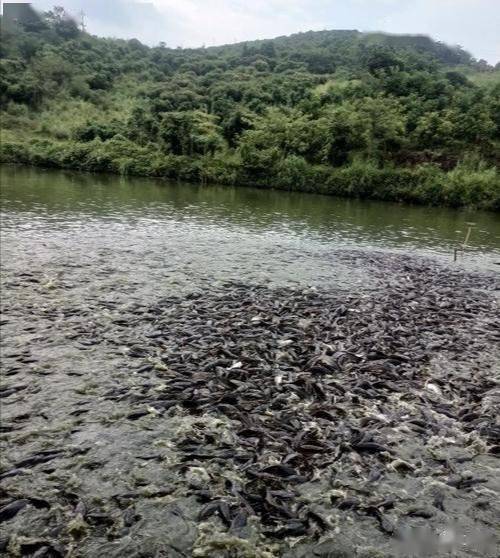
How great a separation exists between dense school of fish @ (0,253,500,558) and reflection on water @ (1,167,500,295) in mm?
6127

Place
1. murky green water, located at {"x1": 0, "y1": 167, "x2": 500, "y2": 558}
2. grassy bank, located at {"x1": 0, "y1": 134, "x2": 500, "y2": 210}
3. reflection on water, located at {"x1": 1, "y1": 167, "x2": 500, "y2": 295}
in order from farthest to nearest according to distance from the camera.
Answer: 1. grassy bank, located at {"x1": 0, "y1": 134, "x2": 500, "y2": 210}
2. reflection on water, located at {"x1": 1, "y1": 167, "x2": 500, "y2": 295}
3. murky green water, located at {"x1": 0, "y1": 167, "x2": 500, "y2": 558}

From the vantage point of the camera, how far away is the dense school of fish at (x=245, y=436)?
5887 mm

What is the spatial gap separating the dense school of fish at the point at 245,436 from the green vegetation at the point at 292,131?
43922 millimetres

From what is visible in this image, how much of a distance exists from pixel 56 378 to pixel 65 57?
125m

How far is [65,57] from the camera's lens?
113 meters

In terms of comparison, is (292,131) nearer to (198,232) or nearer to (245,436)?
(198,232)

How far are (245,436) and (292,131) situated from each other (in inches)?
2244

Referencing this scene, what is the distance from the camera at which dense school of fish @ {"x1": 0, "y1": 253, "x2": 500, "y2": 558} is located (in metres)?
5.89

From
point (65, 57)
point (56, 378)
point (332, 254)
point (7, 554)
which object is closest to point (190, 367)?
point (56, 378)

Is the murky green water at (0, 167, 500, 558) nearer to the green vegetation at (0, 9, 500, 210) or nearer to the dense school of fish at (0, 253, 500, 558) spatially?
the dense school of fish at (0, 253, 500, 558)

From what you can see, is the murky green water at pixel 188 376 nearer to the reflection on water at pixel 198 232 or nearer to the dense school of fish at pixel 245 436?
the dense school of fish at pixel 245 436

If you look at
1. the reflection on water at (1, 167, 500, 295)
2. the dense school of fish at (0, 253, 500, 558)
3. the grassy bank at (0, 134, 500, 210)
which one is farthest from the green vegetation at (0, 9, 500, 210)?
the dense school of fish at (0, 253, 500, 558)

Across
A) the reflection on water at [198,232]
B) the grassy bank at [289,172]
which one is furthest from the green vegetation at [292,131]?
the reflection on water at [198,232]

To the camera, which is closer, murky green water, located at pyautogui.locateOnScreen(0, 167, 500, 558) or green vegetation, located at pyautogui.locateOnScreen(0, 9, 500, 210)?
murky green water, located at pyautogui.locateOnScreen(0, 167, 500, 558)
